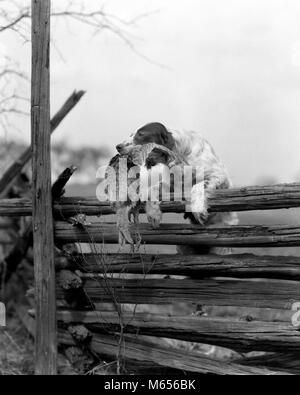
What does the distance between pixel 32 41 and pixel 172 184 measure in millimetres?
1693

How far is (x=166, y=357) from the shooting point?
538 cm

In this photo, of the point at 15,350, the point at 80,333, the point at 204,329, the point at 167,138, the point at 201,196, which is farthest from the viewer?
the point at 15,350

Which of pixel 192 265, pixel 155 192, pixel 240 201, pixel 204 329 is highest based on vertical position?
pixel 155 192

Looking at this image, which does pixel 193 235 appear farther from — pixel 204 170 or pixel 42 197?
pixel 42 197

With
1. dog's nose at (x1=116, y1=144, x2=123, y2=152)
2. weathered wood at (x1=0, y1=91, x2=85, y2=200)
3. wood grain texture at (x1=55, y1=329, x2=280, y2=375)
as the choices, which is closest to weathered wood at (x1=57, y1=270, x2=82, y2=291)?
wood grain texture at (x1=55, y1=329, x2=280, y2=375)

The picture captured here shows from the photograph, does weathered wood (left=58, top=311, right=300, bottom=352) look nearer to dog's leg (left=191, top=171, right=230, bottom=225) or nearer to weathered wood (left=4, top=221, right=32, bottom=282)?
dog's leg (left=191, top=171, right=230, bottom=225)

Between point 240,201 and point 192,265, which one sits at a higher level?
point 240,201

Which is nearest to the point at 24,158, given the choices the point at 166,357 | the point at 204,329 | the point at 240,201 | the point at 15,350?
the point at 15,350

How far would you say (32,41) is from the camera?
207 inches

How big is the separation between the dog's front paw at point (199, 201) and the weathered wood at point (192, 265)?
0.42 meters

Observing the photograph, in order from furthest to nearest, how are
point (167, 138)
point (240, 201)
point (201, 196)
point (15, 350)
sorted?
point (15, 350)
point (167, 138)
point (201, 196)
point (240, 201)

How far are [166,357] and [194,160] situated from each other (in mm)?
1793

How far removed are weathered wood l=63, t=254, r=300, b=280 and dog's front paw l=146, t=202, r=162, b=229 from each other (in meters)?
0.34
